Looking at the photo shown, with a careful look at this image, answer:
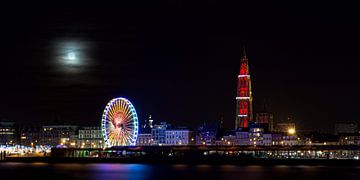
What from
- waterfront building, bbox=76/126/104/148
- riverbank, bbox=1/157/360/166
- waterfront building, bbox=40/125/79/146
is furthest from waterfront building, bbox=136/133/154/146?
riverbank, bbox=1/157/360/166

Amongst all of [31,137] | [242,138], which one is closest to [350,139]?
[242,138]

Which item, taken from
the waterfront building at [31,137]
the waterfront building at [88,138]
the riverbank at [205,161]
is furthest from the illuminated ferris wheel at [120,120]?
the waterfront building at [31,137]

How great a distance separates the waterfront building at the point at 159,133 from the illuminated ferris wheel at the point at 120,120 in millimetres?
49338

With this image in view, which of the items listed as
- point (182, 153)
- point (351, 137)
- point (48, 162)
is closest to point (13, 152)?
point (48, 162)

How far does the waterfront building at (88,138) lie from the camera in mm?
179062

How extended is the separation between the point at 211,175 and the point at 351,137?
74.8m

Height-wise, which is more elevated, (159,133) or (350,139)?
(159,133)

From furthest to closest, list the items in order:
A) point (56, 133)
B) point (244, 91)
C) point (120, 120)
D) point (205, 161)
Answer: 1. point (56, 133)
2. point (244, 91)
3. point (205, 161)
4. point (120, 120)

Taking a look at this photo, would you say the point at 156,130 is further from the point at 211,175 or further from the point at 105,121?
the point at 211,175

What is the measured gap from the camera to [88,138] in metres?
182

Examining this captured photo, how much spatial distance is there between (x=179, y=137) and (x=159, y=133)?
5.20 meters

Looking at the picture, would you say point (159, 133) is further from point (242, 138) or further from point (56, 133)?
point (56, 133)

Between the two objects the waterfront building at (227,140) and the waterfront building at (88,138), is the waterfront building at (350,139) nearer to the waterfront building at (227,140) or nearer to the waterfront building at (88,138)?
the waterfront building at (227,140)

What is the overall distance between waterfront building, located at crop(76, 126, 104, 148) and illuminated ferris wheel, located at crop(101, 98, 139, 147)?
56.7 m
